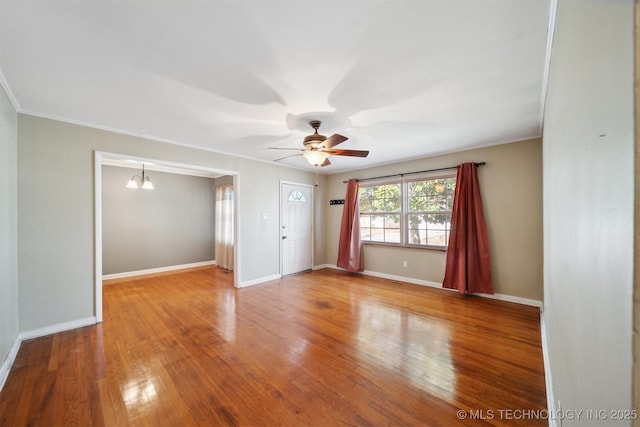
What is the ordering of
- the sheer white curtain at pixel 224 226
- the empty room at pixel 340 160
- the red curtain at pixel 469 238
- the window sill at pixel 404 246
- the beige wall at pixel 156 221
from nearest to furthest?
the empty room at pixel 340 160, the red curtain at pixel 469 238, the window sill at pixel 404 246, the beige wall at pixel 156 221, the sheer white curtain at pixel 224 226

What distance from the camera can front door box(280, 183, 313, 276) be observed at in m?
5.57

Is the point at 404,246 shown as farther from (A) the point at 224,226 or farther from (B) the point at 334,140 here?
(A) the point at 224,226

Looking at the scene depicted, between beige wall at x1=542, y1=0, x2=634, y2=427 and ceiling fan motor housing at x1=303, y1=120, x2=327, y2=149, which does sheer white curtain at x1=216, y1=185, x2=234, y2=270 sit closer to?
ceiling fan motor housing at x1=303, y1=120, x2=327, y2=149

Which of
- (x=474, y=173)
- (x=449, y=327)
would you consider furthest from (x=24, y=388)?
(x=474, y=173)

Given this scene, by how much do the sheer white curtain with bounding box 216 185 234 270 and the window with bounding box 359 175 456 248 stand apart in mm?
3202

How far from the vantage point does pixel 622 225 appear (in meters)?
0.51

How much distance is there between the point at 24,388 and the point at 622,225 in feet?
11.7

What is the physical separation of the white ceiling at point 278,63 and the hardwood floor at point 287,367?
2.49 metres

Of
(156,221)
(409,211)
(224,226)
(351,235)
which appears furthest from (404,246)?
(156,221)

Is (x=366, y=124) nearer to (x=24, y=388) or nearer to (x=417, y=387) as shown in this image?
(x=417, y=387)

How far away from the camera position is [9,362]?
224cm

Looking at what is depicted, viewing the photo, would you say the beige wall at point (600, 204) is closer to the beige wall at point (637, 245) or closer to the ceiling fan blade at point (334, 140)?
the beige wall at point (637, 245)

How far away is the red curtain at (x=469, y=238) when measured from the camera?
396 centimetres

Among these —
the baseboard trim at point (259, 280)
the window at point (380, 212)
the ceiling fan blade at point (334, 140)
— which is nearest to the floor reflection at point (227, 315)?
the baseboard trim at point (259, 280)
